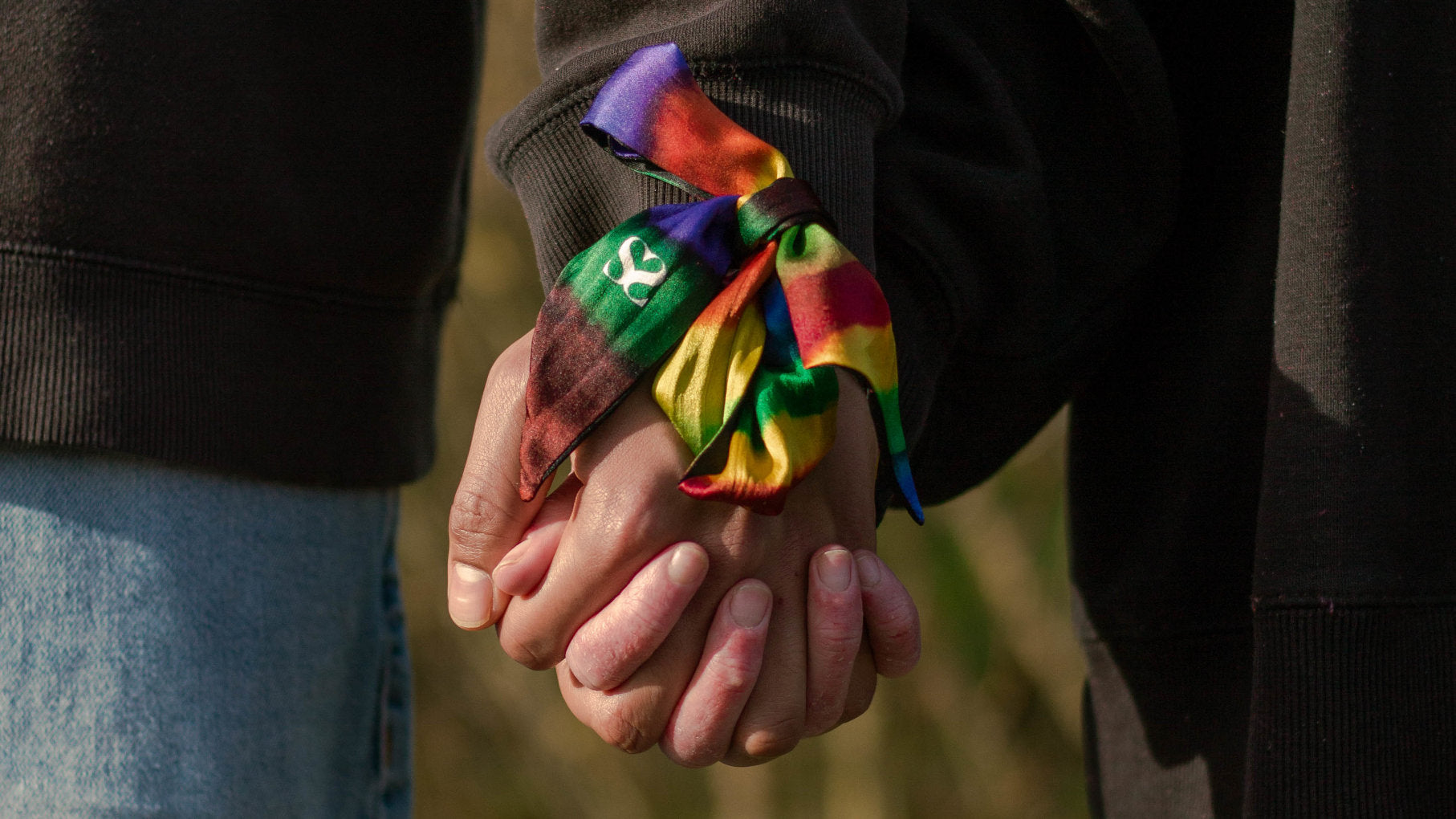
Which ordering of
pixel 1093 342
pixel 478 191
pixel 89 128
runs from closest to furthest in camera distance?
pixel 89 128
pixel 1093 342
pixel 478 191

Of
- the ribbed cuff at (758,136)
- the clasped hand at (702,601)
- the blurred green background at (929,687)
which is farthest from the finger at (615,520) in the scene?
the blurred green background at (929,687)

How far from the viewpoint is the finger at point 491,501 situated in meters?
0.56

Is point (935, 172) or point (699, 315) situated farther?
point (935, 172)

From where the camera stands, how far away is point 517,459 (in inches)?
22.0

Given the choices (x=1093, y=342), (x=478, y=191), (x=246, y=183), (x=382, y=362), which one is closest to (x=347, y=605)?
(x=382, y=362)

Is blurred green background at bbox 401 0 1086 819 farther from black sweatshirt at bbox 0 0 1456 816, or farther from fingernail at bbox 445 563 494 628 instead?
fingernail at bbox 445 563 494 628

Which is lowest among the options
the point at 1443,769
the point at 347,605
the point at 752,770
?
the point at 752,770

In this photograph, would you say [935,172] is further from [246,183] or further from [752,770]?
[752,770]

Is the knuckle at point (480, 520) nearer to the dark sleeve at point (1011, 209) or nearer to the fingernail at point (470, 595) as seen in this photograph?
the fingernail at point (470, 595)

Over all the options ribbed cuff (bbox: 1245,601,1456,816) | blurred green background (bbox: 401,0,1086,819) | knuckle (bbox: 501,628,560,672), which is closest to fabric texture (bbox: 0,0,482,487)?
knuckle (bbox: 501,628,560,672)

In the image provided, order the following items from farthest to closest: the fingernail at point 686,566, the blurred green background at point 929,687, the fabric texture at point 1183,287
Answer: the blurred green background at point 929,687, the fabric texture at point 1183,287, the fingernail at point 686,566

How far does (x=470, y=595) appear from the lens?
1.89 ft

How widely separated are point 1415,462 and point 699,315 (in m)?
0.42

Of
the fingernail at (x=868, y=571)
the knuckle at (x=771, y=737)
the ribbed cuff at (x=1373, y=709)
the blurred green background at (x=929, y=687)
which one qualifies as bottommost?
the blurred green background at (x=929, y=687)
